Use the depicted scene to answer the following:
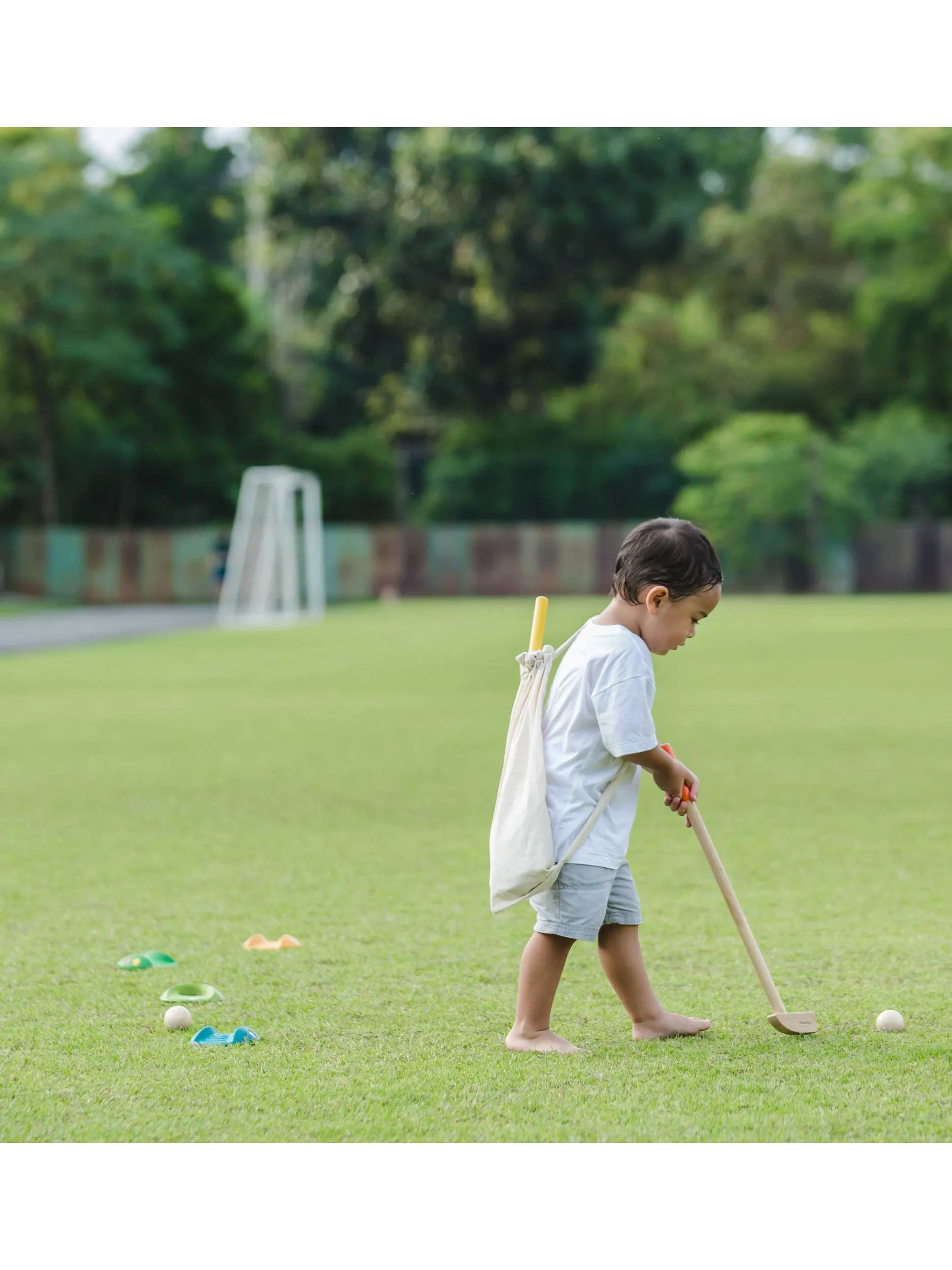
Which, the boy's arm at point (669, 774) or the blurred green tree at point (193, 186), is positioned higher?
the blurred green tree at point (193, 186)

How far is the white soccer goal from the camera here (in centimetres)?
3114

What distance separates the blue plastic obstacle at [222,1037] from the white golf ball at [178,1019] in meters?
0.11

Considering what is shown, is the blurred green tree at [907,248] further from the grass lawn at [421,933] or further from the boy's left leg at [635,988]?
the boy's left leg at [635,988]

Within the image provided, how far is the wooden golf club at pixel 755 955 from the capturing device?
4262 millimetres

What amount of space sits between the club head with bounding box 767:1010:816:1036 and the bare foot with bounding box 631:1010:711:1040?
20 cm

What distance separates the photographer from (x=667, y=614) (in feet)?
13.6

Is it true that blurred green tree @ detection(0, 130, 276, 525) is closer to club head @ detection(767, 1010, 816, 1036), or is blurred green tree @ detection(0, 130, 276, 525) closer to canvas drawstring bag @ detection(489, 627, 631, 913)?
canvas drawstring bag @ detection(489, 627, 631, 913)

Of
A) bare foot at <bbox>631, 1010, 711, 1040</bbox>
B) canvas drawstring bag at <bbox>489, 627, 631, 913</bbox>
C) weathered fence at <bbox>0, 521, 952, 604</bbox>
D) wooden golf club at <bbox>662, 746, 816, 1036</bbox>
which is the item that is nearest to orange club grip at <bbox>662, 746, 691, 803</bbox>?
wooden golf club at <bbox>662, 746, 816, 1036</bbox>

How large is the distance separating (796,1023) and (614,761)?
2.60ft

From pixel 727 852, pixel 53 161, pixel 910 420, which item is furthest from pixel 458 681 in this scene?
pixel 910 420

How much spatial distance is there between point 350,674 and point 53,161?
2363 cm

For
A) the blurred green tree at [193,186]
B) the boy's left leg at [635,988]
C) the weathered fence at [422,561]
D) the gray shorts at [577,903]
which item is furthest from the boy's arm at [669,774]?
the blurred green tree at [193,186]

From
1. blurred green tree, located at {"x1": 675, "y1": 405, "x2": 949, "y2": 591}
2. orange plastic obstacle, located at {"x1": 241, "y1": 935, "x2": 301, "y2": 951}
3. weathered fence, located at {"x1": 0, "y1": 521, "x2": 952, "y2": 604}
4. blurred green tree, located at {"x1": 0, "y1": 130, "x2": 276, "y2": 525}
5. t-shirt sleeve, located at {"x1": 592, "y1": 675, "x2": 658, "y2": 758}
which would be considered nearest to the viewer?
t-shirt sleeve, located at {"x1": 592, "y1": 675, "x2": 658, "y2": 758}

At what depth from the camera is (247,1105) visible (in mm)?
3678
